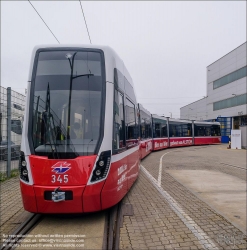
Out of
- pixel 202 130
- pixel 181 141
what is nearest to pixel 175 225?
pixel 181 141

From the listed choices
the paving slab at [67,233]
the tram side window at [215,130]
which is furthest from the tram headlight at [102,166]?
the tram side window at [215,130]

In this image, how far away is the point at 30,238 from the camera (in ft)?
12.9

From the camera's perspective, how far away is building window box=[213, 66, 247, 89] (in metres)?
39.7

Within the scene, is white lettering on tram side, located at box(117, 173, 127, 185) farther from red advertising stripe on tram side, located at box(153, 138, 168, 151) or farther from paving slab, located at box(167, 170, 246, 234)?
red advertising stripe on tram side, located at box(153, 138, 168, 151)

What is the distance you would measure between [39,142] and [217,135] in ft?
106

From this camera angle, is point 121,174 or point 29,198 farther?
point 121,174

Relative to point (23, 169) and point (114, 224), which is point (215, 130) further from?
point (23, 169)

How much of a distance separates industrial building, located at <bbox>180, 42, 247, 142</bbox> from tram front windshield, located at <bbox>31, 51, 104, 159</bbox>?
1398 inches

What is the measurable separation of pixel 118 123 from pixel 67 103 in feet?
3.78

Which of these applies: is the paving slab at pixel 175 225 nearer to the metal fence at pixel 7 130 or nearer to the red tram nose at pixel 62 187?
the red tram nose at pixel 62 187

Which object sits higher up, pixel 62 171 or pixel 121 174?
pixel 62 171

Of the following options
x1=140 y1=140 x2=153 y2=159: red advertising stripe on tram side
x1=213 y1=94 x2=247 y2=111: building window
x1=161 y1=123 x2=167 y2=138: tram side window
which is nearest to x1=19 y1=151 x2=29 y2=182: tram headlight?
x1=140 y1=140 x2=153 y2=159: red advertising stripe on tram side

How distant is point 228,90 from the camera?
44469 millimetres

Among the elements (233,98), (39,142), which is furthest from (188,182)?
(233,98)
